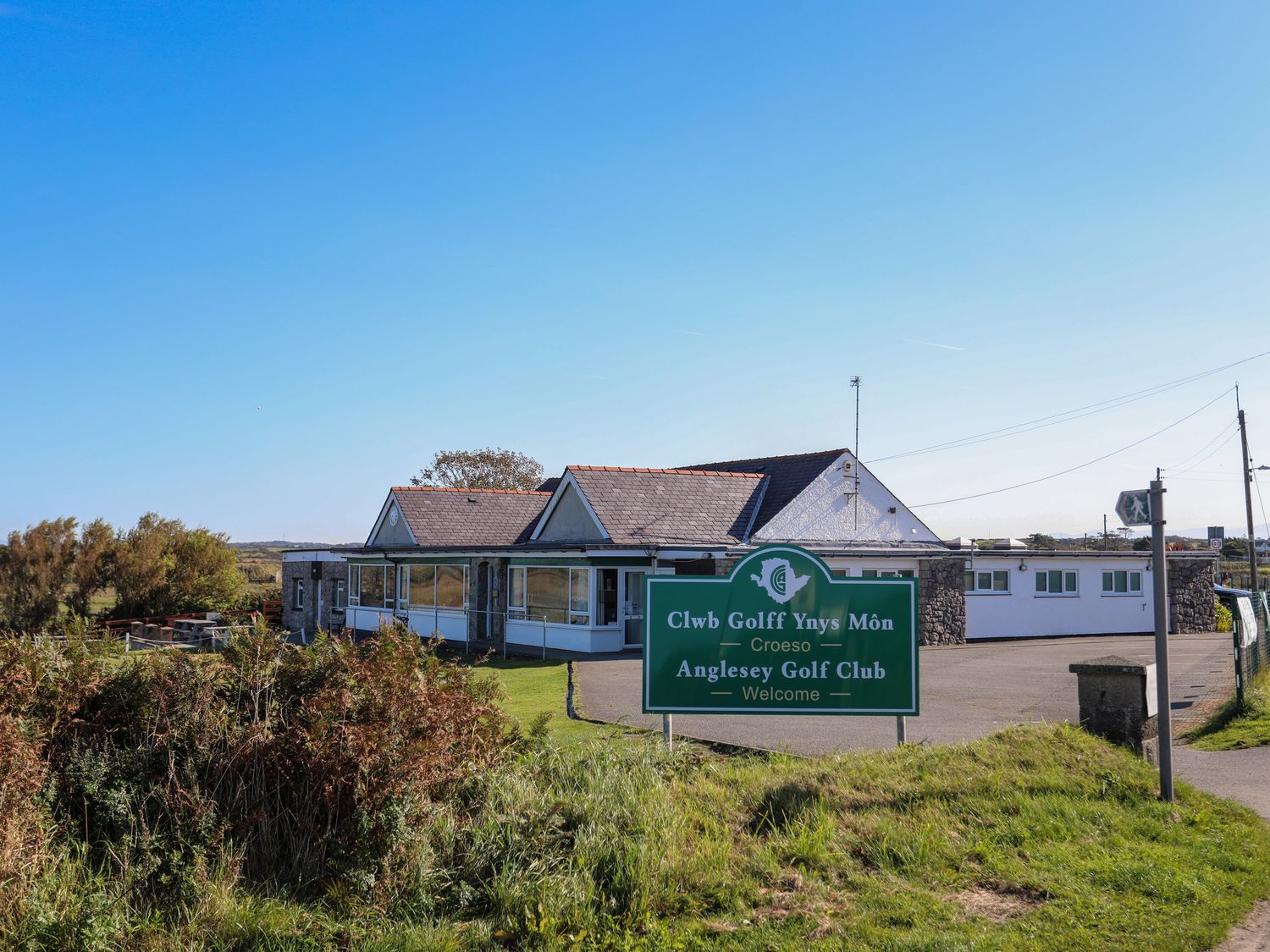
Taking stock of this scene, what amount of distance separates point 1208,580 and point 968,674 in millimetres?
19556

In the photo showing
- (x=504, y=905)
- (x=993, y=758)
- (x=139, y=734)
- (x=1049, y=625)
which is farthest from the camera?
(x=1049, y=625)

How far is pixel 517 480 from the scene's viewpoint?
6631 centimetres

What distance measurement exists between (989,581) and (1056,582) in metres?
2.84

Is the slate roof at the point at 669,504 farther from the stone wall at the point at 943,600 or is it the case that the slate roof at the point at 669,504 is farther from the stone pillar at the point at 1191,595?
the stone pillar at the point at 1191,595

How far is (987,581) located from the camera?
98.9 ft

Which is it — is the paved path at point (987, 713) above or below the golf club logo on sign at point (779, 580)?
below

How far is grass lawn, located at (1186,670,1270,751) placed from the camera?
11.0 metres

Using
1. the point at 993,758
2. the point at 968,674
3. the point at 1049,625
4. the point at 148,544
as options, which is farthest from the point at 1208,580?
the point at 148,544

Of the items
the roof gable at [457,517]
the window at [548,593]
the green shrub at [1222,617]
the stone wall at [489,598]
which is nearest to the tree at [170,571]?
the roof gable at [457,517]

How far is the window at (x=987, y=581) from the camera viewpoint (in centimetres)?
2991

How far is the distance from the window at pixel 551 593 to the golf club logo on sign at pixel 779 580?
14976 mm

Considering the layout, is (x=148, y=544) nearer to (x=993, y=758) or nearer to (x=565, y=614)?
(x=565, y=614)

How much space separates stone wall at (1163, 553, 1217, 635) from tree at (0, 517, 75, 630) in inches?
1526

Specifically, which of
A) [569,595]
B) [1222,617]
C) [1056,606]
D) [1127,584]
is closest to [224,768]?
[569,595]
